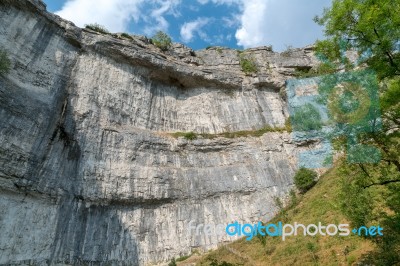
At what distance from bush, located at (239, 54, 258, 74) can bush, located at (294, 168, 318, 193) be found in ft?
48.3

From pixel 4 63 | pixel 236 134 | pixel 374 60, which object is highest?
pixel 4 63

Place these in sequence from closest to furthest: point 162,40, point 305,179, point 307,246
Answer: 1. point 307,246
2. point 305,179
3. point 162,40

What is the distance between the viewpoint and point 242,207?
26719 millimetres

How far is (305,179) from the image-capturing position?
28.1 meters

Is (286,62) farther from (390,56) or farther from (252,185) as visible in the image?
(390,56)

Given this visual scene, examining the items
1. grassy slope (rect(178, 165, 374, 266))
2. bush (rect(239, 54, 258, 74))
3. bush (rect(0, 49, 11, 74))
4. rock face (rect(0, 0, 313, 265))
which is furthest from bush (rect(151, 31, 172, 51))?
grassy slope (rect(178, 165, 374, 266))

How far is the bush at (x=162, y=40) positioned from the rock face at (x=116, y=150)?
1.24 metres

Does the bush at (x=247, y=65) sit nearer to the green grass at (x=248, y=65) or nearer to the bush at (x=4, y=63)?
the green grass at (x=248, y=65)

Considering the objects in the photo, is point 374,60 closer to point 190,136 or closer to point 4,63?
point 190,136

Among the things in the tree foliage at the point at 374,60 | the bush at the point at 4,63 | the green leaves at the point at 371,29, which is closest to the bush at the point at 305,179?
the tree foliage at the point at 374,60

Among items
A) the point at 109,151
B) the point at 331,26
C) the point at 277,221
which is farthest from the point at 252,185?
the point at 331,26

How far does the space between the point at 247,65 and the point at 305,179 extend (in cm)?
1649

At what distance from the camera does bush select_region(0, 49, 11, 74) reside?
22.3m

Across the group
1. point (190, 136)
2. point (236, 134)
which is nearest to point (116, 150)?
point (190, 136)
